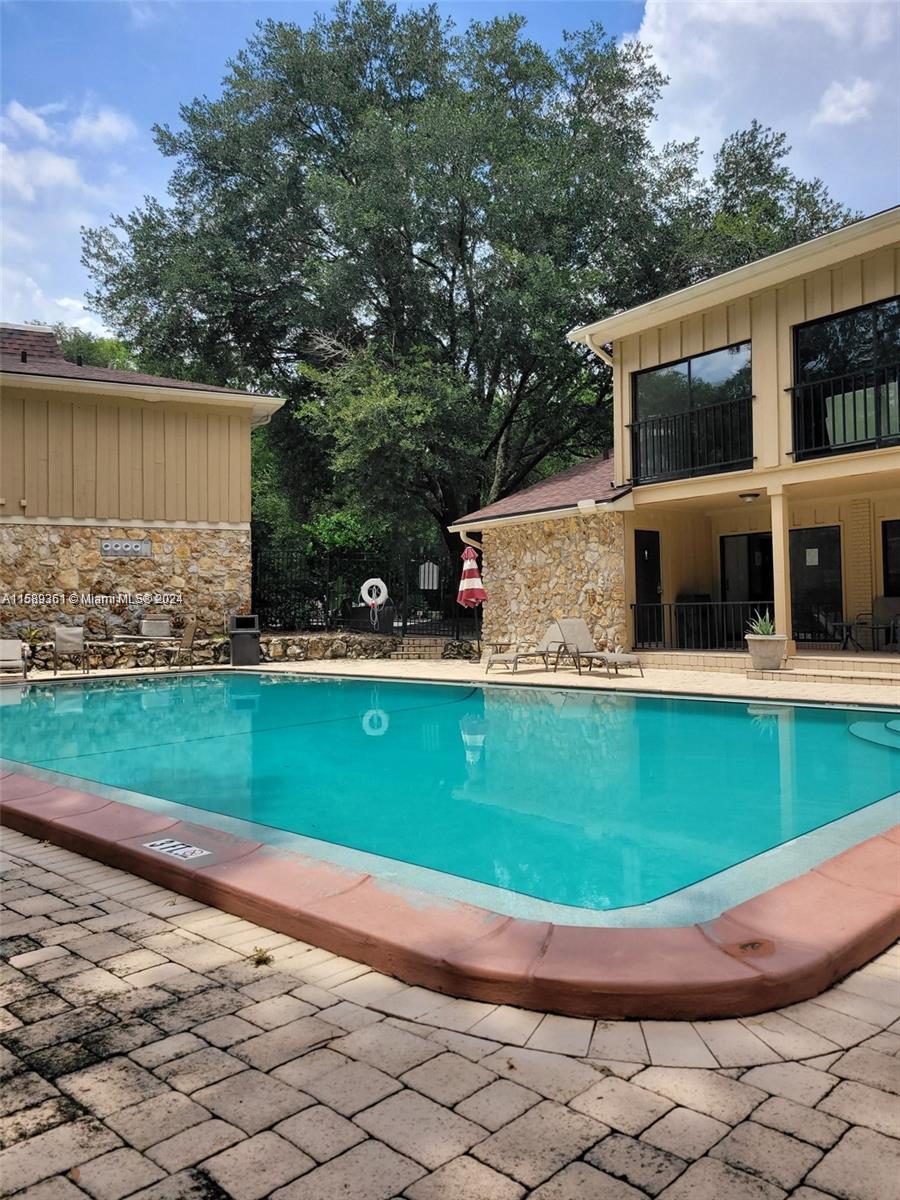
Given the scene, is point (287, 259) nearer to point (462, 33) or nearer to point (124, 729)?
point (462, 33)

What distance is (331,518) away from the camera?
853 inches

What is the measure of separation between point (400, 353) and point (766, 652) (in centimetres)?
1157

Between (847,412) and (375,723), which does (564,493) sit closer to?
(847,412)

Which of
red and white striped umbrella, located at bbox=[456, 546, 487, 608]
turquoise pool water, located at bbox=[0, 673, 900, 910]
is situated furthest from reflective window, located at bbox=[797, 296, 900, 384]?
red and white striped umbrella, located at bbox=[456, 546, 487, 608]

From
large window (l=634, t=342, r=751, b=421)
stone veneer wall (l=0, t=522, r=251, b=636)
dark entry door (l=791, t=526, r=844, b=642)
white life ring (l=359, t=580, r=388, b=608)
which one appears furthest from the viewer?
white life ring (l=359, t=580, r=388, b=608)

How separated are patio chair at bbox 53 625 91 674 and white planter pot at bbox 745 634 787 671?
10951 mm

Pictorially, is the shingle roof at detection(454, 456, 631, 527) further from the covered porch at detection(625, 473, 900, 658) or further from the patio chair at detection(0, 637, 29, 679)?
the patio chair at detection(0, 637, 29, 679)

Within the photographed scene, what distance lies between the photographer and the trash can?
15641 mm

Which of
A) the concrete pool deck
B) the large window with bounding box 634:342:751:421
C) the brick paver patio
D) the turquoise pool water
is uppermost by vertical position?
the large window with bounding box 634:342:751:421

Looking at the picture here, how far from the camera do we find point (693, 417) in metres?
13.5

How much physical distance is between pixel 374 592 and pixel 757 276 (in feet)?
35.1

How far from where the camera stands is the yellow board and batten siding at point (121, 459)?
50.3ft

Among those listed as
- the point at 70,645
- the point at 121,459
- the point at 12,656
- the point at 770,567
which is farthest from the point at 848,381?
the point at 12,656

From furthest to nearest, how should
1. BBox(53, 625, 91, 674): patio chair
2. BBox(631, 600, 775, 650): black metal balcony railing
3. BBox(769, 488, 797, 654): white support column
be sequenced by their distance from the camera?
BBox(631, 600, 775, 650): black metal balcony railing, BBox(53, 625, 91, 674): patio chair, BBox(769, 488, 797, 654): white support column
